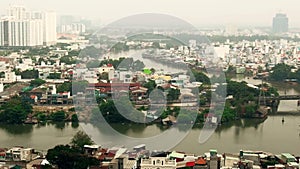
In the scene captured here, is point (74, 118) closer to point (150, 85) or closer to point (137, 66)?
point (150, 85)

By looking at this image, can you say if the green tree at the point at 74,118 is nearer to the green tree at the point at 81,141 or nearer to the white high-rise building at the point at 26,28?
the green tree at the point at 81,141

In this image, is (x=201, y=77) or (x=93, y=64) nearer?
(x=201, y=77)

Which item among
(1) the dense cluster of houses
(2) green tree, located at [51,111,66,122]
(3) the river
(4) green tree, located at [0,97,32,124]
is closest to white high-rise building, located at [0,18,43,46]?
(4) green tree, located at [0,97,32,124]

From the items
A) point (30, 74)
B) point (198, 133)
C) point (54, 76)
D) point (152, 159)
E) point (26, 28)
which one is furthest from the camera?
point (26, 28)

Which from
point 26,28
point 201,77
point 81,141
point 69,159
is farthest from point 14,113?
point 26,28

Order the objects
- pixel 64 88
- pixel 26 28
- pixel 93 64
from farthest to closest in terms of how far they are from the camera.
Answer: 1. pixel 26 28
2. pixel 93 64
3. pixel 64 88

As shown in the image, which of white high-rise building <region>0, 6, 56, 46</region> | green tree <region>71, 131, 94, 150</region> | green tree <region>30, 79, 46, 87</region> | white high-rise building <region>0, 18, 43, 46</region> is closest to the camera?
green tree <region>71, 131, 94, 150</region>

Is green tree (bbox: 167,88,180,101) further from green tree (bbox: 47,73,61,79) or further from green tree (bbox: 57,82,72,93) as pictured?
green tree (bbox: 47,73,61,79)

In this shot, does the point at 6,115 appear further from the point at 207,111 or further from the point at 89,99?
the point at 207,111

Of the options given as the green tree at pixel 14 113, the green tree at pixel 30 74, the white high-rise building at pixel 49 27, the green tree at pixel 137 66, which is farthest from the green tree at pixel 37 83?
the white high-rise building at pixel 49 27
